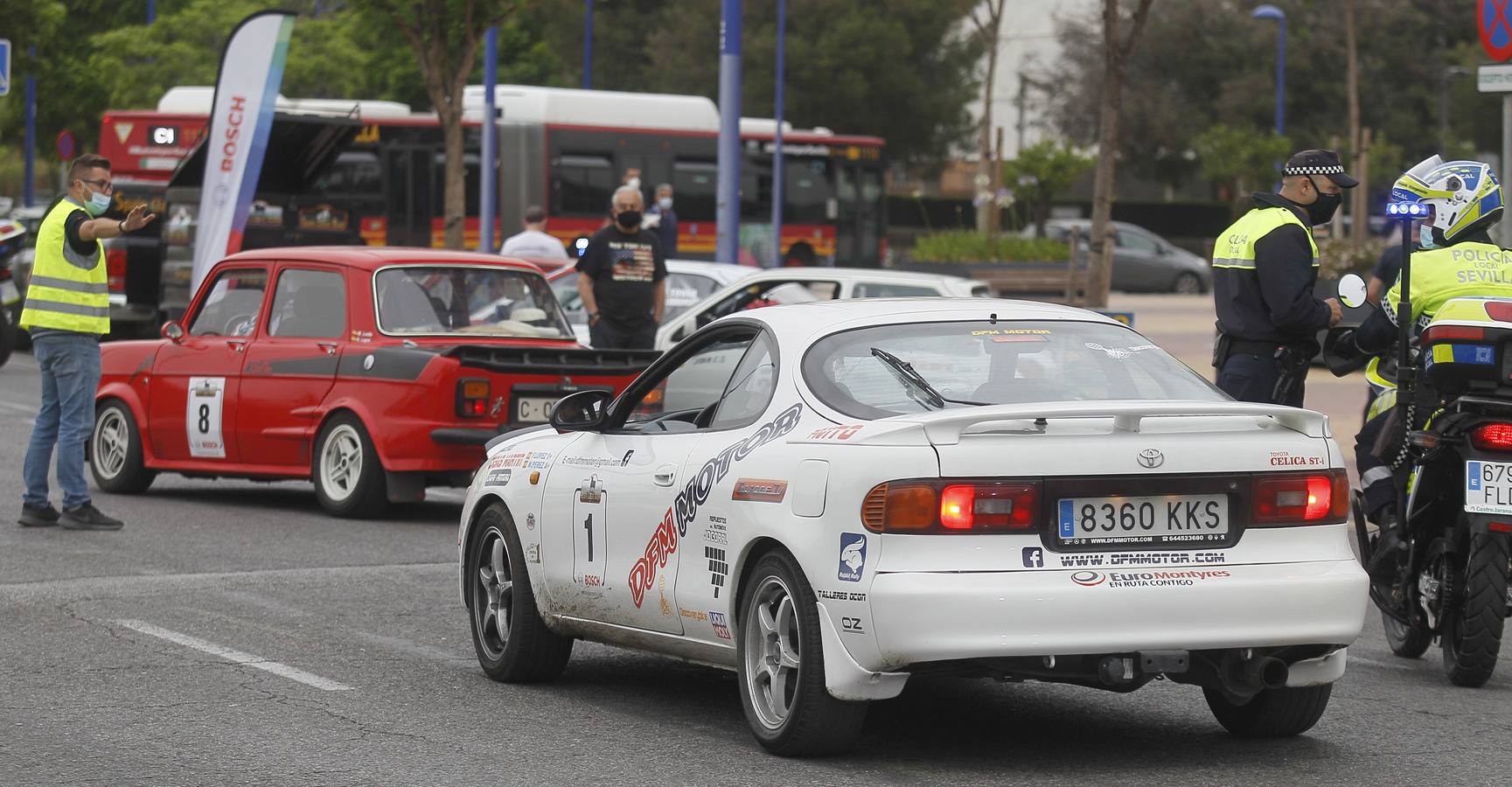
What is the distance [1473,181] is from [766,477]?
140 inches

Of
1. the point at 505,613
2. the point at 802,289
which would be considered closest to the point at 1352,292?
the point at 505,613

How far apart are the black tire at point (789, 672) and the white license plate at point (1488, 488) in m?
2.59

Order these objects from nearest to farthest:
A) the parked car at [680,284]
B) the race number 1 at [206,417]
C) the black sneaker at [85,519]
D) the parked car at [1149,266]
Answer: the black sneaker at [85,519] → the race number 1 at [206,417] → the parked car at [680,284] → the parked car at [1149,266]

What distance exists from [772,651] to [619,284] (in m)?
9.81

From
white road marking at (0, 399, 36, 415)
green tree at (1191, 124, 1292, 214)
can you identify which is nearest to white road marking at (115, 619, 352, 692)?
white road marking at (0, 399, 36, 415)

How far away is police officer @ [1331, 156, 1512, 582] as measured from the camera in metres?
8.40

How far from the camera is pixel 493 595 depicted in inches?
320

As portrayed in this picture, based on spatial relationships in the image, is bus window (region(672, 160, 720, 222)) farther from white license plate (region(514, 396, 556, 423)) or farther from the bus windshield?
white license plate (region(514, 396, 556, 423))

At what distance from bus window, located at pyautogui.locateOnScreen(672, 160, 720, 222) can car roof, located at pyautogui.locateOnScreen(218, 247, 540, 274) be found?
26192 millimetres

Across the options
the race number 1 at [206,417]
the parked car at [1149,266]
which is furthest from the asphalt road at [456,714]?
the parked car at [1149,266]

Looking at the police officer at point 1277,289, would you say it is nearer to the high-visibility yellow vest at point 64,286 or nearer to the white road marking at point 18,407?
the high-visibility yellow vest at point 64,286

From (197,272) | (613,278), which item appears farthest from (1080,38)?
(613,278)

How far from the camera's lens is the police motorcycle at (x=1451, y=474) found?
7.75 meters

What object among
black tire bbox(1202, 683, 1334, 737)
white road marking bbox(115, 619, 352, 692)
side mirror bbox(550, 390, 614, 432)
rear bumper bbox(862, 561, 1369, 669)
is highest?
side mirror bbox(550, 390, 614, 432)
